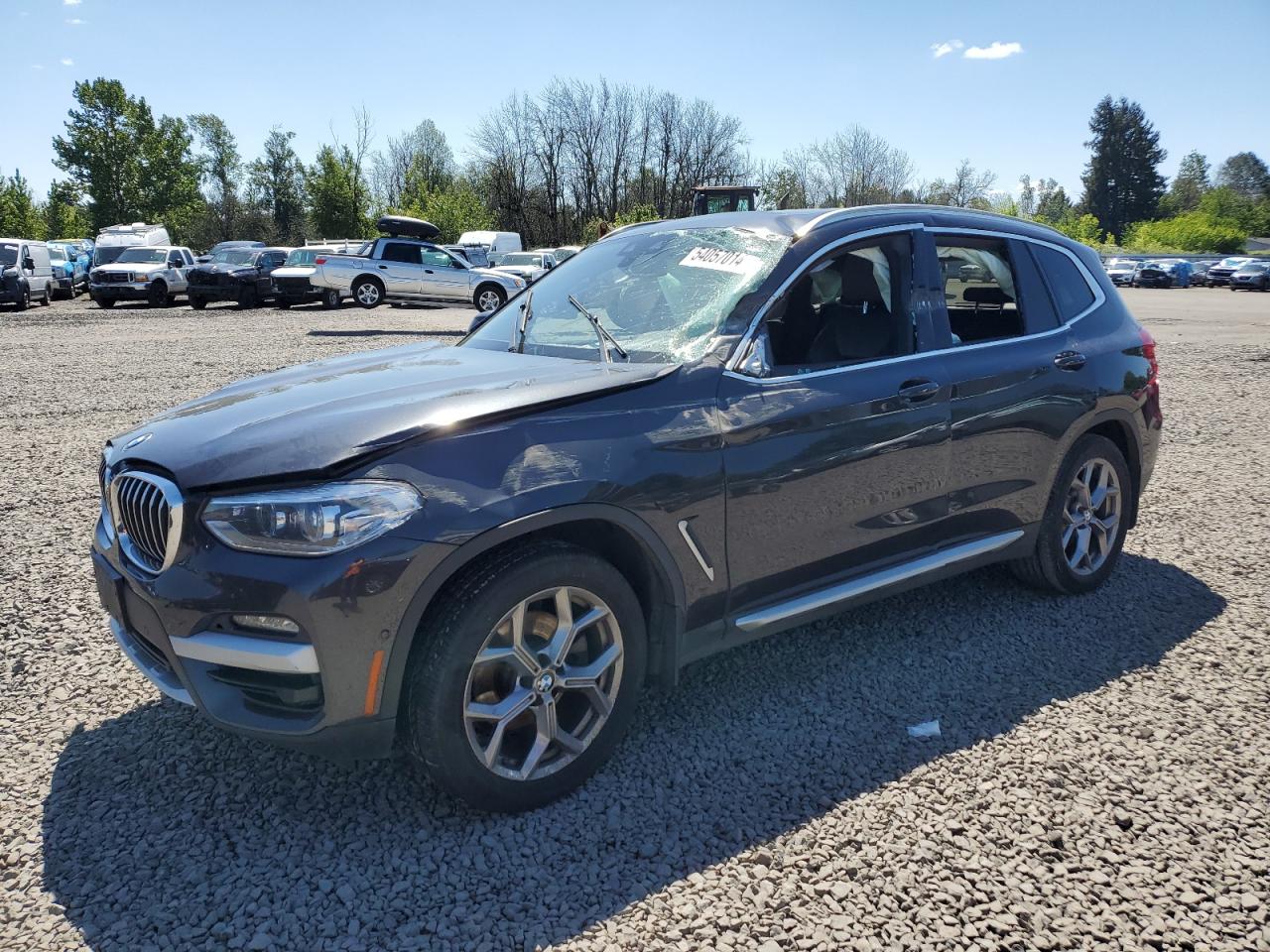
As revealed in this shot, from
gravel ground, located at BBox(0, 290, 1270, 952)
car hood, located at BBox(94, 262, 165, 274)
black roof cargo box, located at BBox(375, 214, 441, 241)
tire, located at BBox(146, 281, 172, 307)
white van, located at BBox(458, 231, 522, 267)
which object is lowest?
gravel ground, located at BBox(0, 290, 1270, 952)

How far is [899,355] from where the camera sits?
12.0ft

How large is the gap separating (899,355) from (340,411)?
2.11 meters

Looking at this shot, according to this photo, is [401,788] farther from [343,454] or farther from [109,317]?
[109,317]

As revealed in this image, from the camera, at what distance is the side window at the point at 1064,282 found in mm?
4363

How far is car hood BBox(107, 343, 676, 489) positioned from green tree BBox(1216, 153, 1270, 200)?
126 meters

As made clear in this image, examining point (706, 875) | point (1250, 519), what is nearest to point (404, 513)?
point (706, 875)

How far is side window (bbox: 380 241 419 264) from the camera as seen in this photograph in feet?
77.8

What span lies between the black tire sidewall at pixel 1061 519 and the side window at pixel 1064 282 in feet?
2.01

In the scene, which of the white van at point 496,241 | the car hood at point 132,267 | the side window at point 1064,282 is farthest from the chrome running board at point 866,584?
the white van at point 496,241

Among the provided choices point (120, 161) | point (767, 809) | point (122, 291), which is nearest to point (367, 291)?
point (122, 291)

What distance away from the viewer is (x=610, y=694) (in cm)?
291

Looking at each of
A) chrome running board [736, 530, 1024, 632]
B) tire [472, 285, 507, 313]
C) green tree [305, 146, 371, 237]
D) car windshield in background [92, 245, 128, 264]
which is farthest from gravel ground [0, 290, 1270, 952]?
green tree [305, 146, 371, 237]

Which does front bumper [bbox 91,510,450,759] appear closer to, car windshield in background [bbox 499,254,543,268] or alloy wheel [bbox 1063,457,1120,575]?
alloy wheel [bbox 1063,457,1120,575]

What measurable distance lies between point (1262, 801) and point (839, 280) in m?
2.30
